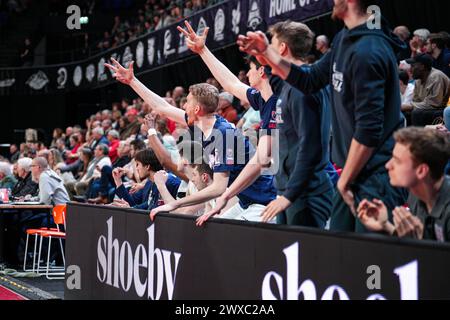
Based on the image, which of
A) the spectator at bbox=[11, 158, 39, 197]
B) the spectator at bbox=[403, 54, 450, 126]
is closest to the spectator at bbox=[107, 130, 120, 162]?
the spectator at bbox=[11, 158, 39, 197]

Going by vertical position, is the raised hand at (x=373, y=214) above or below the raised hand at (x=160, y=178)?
below

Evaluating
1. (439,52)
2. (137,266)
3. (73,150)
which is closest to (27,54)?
(73,150)

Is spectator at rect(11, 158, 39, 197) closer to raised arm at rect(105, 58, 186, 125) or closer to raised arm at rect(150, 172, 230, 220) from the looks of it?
raised arm at rect(105, 58, 186, 125)

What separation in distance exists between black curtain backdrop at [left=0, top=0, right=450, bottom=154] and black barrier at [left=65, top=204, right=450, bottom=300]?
22.3 ft

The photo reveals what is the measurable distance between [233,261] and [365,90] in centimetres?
144

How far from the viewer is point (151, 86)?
22438 millimetres

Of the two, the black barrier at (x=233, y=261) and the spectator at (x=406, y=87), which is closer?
the black barrier at (x=233, y=261)

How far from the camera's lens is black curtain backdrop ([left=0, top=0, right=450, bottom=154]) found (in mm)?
12141

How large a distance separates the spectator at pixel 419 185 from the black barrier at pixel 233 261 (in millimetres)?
208

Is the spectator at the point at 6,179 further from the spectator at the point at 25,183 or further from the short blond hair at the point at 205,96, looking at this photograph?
the short blond hair at the point at 205,96

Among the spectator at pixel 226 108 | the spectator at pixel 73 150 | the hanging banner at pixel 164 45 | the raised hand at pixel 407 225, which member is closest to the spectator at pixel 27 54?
the hanging banner at pixel 164 45

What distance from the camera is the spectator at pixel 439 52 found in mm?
9406

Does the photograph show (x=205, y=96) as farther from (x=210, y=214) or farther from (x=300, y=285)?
(x=300, y=285)

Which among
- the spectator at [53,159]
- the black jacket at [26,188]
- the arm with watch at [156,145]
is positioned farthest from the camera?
the spectator at [53,159]
